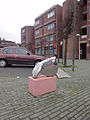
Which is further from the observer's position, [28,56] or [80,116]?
[28,56]

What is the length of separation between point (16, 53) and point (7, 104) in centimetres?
673

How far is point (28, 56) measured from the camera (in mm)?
8664

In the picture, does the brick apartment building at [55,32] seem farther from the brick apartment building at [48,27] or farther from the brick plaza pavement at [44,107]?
the brick plaza pavement at [44,107]

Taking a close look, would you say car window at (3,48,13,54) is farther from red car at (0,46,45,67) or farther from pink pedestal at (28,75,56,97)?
pink pedestal at (28,75,56,97)

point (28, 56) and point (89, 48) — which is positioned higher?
point (89, 48)

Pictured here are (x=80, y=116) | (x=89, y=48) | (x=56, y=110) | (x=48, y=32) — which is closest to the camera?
(x=80, y=116)

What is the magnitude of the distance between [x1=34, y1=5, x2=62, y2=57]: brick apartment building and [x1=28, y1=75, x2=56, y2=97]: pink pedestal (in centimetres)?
2339

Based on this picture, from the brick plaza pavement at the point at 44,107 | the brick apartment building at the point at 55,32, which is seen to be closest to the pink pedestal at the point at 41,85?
the brick plaza pavement at the point at 44,107

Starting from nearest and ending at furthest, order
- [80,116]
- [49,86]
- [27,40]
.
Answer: [80,116], [49,86], [27,40]

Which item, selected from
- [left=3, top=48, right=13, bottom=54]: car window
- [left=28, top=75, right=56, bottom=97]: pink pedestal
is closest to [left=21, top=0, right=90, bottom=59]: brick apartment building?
[left=3, top=48, right=13, bottom=54]: car window

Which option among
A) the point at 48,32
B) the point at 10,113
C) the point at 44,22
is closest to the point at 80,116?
the point at 10,113

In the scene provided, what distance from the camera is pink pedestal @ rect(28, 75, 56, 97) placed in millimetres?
3001

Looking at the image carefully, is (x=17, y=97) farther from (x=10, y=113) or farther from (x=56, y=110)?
(x=56, y=110)

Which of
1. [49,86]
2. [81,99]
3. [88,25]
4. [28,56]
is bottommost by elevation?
[81,99]
